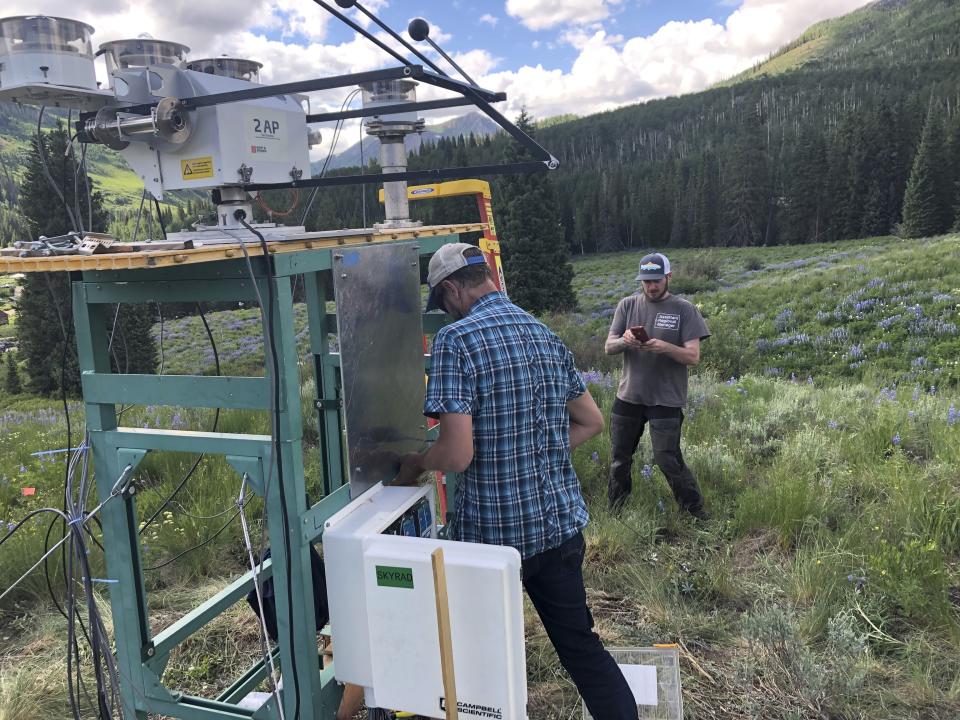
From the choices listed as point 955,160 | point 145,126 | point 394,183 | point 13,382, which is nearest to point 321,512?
point 145,126

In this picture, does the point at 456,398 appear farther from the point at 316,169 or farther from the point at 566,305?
the point at 566,305

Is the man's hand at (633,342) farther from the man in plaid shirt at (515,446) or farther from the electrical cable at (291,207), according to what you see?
the electrical cable at (291,207)

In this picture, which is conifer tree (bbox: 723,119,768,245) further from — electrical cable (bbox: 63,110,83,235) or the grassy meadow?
electrical cable (bbox: 63,110,83,235)

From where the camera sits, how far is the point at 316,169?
368cm

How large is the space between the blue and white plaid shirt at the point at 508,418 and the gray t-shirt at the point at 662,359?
2.65 m

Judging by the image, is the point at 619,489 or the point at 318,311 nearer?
the point at 318,311

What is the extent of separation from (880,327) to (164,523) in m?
16.2

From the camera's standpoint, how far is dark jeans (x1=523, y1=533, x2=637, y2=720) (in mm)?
2811

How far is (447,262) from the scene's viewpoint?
2783mm

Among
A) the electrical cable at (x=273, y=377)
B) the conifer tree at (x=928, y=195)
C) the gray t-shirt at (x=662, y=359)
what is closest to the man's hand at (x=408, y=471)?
the electrical cable at (x=273, y=377)

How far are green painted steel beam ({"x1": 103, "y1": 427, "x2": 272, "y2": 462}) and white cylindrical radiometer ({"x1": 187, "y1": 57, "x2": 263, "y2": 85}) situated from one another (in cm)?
149

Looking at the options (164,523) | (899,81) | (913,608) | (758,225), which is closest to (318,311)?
(164,523)

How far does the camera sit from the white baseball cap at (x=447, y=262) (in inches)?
109

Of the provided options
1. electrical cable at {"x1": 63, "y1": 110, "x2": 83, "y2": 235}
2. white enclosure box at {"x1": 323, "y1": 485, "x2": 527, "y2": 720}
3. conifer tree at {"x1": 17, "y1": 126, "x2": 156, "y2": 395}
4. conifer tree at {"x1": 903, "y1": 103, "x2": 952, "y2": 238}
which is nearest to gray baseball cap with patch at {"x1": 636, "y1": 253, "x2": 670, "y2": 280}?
white enclosure box at {"x1": 323, "y1": 485, "x2": 527, "y2": 720}
